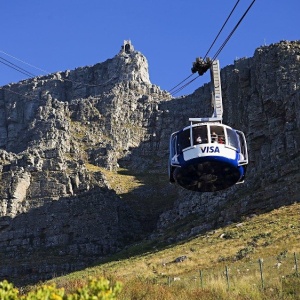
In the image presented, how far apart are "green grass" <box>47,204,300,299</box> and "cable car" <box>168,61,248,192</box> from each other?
443cm

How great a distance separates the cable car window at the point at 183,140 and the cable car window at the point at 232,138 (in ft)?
4.90

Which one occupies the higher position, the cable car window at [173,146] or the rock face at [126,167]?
the rock face at [126,167]

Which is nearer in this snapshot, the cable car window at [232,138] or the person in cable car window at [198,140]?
the person in cable car window at [198,140]

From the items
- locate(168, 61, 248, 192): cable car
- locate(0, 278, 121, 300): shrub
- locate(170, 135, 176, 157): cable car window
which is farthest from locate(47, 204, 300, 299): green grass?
locate(0, 278, 121, 300): shrub

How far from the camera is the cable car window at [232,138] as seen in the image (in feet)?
80.1

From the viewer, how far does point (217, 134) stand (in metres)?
24.3

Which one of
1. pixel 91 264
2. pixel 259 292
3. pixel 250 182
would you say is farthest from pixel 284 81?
pixel 259 292

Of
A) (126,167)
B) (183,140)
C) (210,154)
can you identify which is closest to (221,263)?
(183,140)

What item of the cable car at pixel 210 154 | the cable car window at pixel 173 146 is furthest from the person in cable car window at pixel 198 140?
the cable car window at pixel 173 146

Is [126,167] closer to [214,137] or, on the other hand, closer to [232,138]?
[232,138]

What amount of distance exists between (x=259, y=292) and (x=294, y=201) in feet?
133

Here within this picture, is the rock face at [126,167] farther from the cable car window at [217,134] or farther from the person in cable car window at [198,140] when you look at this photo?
the person in cable car window at [198,140]

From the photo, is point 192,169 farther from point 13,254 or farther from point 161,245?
point 13,254

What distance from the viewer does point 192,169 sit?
24.5 meters
